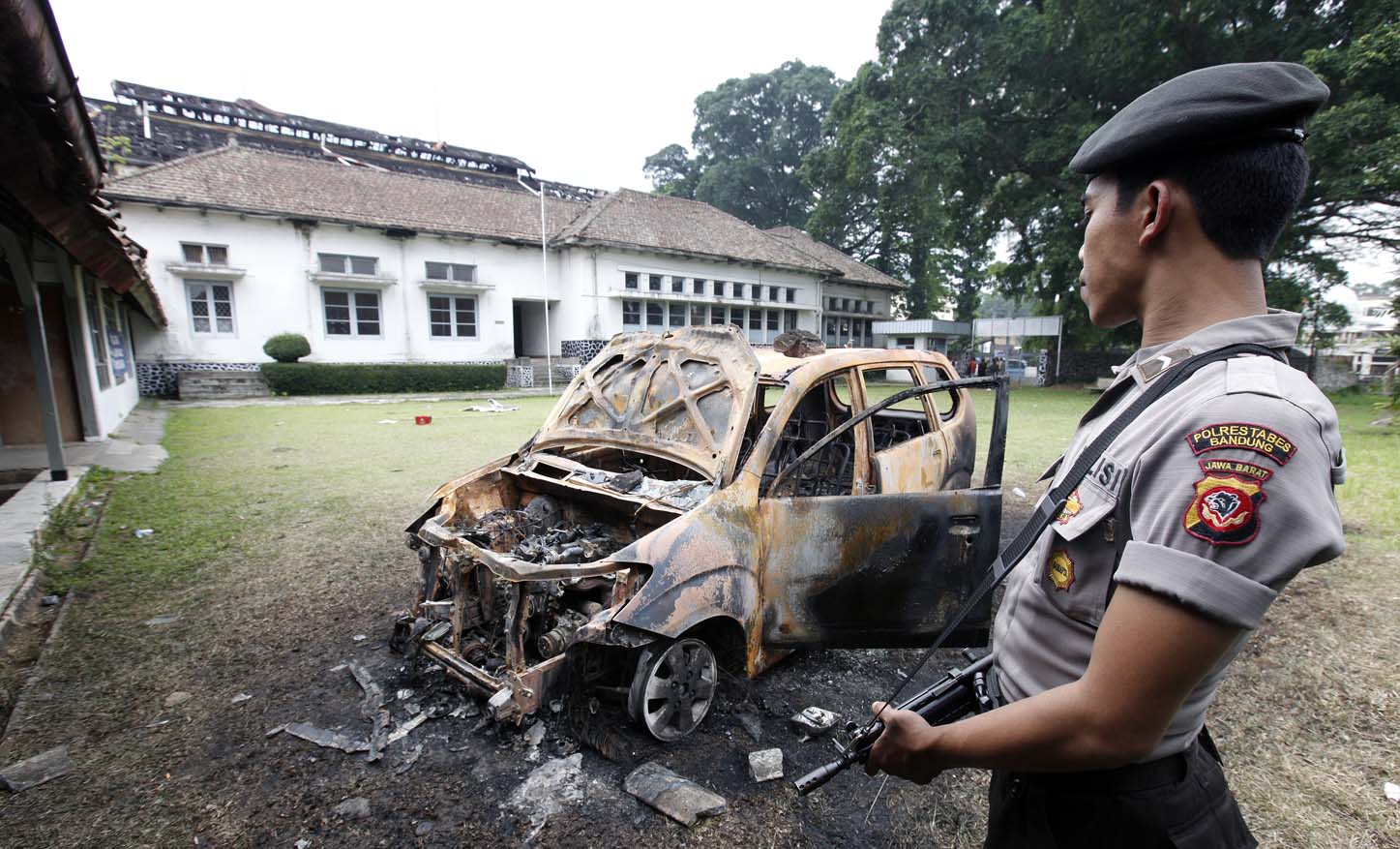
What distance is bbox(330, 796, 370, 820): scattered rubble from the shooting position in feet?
8.02

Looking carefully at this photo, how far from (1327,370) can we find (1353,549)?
23361mm

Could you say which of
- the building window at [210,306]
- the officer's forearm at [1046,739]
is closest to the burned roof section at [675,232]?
the building window at [210,306]

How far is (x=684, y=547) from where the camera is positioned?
2764 mm

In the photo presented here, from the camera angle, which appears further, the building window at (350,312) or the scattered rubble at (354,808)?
the building window at (350,312)

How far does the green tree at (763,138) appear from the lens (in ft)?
167

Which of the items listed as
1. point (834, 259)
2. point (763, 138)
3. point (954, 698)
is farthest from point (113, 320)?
point (763, 138)

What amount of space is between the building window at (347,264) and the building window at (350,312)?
0.38m

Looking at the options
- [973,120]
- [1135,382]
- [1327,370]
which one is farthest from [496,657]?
[1327,370]

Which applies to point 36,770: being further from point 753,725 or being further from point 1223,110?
point 1223,110

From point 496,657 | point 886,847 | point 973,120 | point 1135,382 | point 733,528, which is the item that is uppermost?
point 973,120

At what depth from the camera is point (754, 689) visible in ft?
11.0

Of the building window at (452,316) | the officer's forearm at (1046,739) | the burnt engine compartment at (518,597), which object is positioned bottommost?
the burnt engine compartment at (518,597)

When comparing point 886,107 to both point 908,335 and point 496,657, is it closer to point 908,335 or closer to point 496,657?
point 908,335

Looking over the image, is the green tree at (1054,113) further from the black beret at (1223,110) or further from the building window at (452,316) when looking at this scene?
the black beret at (1223,110)
